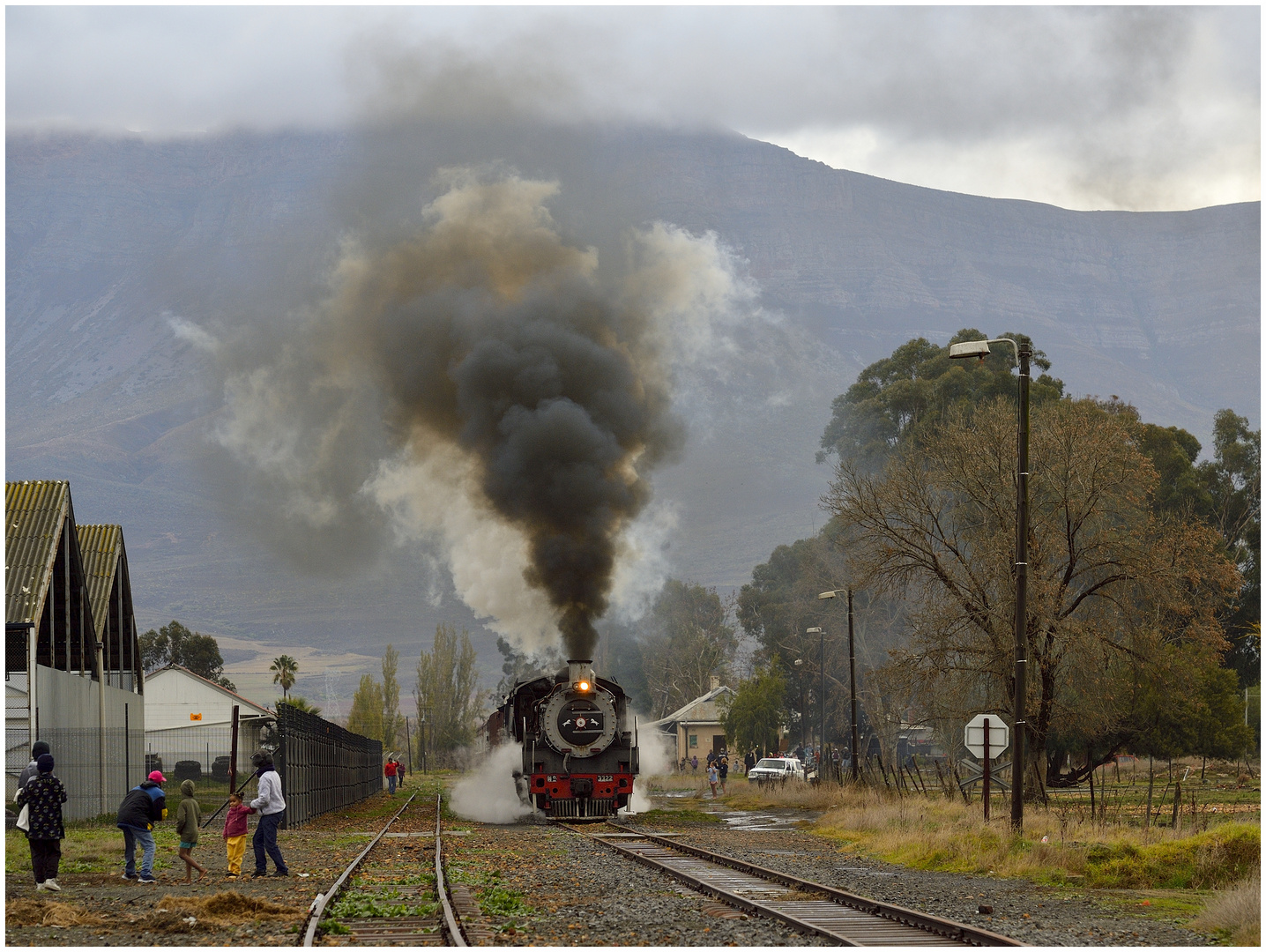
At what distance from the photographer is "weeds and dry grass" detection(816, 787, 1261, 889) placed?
16.4 m

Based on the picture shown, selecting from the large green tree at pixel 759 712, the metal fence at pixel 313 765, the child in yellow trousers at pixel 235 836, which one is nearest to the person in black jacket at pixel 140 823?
the child in yellow trousers at pixel 235 836

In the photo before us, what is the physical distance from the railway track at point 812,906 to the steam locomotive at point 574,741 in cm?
699

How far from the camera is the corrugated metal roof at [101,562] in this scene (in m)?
35.1

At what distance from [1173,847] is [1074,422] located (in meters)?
18.8

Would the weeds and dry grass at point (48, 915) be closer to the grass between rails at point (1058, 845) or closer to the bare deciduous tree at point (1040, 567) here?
the grass between rails at point (1058, 845)

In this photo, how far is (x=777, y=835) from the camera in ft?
88.2

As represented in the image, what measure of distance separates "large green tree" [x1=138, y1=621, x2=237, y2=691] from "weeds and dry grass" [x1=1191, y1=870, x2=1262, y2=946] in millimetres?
109500

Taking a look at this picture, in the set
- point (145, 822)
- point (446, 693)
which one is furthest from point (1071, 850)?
point (446, 693)

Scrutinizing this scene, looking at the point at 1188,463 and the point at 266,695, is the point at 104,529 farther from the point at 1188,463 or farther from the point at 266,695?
the point at 266,695

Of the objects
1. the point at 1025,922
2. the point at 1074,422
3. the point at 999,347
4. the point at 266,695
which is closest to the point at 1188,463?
the point at 999,347

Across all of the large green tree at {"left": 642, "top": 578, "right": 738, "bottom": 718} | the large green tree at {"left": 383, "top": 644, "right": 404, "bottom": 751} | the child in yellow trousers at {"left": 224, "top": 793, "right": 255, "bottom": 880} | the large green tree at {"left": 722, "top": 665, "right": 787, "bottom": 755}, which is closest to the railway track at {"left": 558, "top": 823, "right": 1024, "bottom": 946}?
the child in yellow trousers at {"left": 224, "top": 793, "right": 255, "bottom": 880}

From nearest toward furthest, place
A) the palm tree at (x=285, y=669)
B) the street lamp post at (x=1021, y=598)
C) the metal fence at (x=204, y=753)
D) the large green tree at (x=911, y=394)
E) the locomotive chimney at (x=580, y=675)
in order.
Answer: the street lamp post at (x=1021, y=598) < the locomotive chimney at (x=580, y=675) < the metal fence at (x=204, y=753) < the large green tree at (x=911, y=394) < the palm tree at (x=285, y=669)

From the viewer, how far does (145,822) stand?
16.6 meters

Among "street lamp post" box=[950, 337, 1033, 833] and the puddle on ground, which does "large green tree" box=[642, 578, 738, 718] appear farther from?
"street lamp post" box=[950, 337, 1033, 833]
